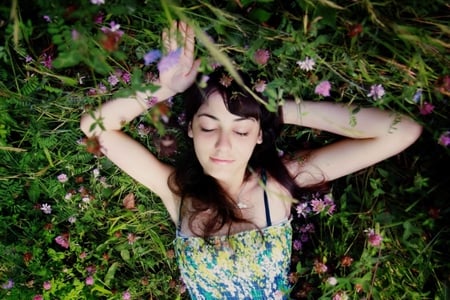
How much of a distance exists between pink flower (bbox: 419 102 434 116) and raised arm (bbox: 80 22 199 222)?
0.94m

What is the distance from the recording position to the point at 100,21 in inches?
79.2

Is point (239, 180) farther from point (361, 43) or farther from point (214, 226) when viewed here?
point (361, 43)

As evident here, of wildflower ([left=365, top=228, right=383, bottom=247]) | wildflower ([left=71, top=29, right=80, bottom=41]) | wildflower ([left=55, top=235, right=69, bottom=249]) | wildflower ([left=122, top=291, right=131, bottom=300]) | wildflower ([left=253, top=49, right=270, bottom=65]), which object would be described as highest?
wildflower ([left=71, top=29, right=80, bottom=41])

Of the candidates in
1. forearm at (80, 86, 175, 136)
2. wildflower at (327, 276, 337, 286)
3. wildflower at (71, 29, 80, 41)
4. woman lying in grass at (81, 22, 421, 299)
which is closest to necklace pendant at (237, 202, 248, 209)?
woman lying in grass at (81, 22, 421, 299)

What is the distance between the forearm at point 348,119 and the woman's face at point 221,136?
0.81ft

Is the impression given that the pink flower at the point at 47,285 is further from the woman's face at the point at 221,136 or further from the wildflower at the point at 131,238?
the woman's face at the point at 221,136

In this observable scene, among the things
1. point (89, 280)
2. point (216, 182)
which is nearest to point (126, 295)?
point (89, 280)

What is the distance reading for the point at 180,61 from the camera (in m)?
2.05

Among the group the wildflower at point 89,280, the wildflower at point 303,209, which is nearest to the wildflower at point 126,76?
the wildflower at point 303,209

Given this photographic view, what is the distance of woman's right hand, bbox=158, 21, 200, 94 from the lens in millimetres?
1961

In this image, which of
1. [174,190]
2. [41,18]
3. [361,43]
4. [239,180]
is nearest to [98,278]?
[174,190]

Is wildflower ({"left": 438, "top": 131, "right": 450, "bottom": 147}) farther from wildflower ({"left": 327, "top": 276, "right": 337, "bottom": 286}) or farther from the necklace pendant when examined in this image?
the necklace pendant

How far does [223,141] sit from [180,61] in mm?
379

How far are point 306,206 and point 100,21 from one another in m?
1.30
